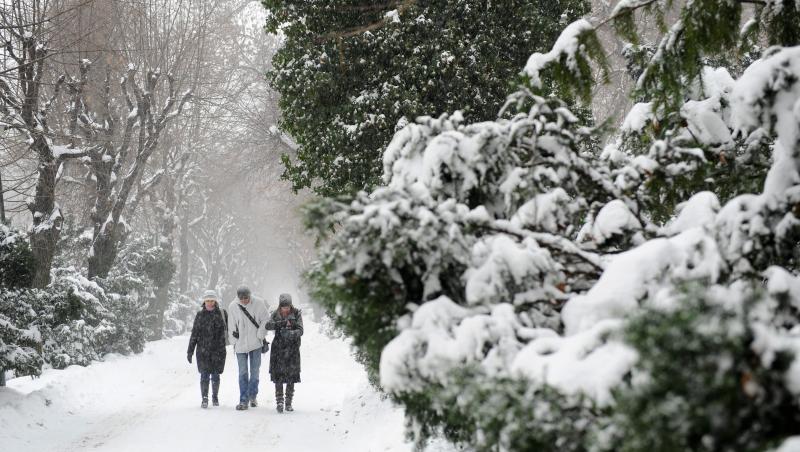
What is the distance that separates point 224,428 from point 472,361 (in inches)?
256

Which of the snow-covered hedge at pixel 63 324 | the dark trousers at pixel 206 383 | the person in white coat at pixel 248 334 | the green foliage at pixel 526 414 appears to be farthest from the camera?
Result: the dark trousers at pixel 206 383

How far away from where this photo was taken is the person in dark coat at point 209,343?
32.8ft

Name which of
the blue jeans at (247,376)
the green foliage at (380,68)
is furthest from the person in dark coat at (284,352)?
the green foliage at (380,68)

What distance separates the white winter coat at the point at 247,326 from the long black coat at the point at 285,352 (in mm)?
152

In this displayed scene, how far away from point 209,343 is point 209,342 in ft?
0.05

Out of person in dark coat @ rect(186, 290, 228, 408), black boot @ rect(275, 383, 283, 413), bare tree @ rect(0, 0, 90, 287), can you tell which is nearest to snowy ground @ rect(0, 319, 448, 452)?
black boot @ rect(275, 383, 283, 413)

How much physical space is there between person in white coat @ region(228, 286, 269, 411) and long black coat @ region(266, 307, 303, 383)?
8.0 inches

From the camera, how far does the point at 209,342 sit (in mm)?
10031

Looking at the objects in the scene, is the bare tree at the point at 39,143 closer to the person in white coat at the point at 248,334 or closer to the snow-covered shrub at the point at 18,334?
the snow-covered shrub at the point at 18,334

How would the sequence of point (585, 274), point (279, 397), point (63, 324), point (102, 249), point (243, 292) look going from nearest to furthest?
point (585, 274) < point (279, 397) < point (243, 292) < point (63, 324) < point (102, 249)

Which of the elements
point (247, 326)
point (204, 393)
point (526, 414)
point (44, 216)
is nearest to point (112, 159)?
point (44, 216)

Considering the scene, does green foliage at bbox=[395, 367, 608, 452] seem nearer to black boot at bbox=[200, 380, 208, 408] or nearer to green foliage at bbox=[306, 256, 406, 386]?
green foliage at bbox=[306, 256, 406, 386]

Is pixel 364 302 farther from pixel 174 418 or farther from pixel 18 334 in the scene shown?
pixel 18 334

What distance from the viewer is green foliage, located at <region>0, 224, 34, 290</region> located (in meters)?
9.25
